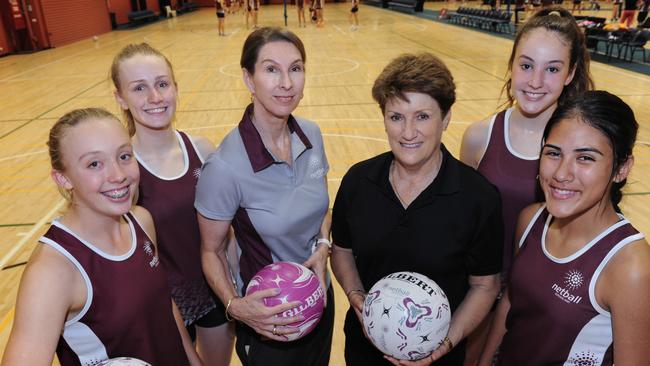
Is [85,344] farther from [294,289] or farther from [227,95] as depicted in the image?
[227,95]

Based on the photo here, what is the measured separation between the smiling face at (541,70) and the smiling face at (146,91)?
1.64 metres

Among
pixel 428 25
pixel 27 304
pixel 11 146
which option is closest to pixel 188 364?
pixel 27 304

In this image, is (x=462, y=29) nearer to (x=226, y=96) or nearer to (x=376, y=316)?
(x=226, y=96)

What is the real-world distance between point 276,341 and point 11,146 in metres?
6.66

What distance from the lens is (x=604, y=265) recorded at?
58.1 inches

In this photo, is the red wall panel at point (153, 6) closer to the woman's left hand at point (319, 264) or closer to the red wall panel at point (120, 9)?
the red wall panel at point (120, 9)

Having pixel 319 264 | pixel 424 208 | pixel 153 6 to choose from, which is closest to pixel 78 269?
pixel 319 264

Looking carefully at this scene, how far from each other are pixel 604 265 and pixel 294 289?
41.5 inches

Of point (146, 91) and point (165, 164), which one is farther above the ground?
point (146, 91)

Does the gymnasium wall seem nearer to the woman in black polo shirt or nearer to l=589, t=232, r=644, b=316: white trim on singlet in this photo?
the woman in black polo shirt

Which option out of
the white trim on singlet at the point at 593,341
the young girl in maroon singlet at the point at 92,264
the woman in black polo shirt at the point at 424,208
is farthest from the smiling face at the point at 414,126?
the young girl in maroon singlet at the point at 92,264

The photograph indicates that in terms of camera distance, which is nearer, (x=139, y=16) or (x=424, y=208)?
(x=424, y=208)

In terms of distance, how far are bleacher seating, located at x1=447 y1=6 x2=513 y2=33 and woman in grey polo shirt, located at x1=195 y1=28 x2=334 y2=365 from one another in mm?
17312

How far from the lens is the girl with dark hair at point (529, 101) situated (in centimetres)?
206
